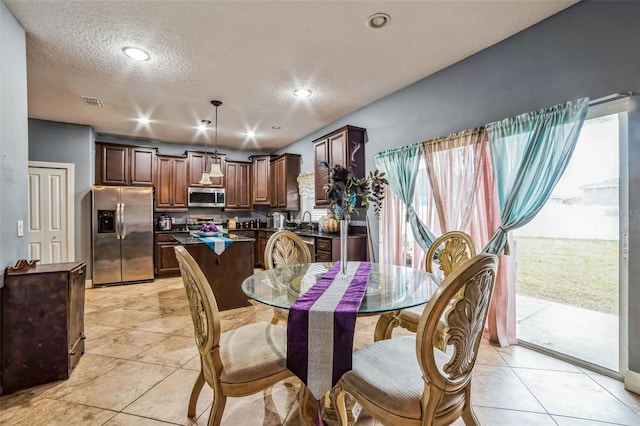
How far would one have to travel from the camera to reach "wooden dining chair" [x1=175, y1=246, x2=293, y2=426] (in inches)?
55.6

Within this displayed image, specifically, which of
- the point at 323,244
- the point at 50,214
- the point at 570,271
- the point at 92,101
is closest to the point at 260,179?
the point at 323,244

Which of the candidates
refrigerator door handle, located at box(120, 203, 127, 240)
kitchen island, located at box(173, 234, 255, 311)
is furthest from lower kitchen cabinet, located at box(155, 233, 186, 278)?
kitchen island, located at box(173, 234, 255, 311)

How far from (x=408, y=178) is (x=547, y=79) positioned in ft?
4.94

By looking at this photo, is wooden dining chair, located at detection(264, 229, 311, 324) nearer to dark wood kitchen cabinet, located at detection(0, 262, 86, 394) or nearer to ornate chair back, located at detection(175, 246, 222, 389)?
ornate chair back, located at detection(175, 246, 222, 389)

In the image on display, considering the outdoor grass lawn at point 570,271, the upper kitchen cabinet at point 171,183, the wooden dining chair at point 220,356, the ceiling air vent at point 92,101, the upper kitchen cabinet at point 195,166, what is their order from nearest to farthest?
the wooden dining chair at point 220,356 < the outdoor grass lawn at point 570,271 < the ceiling air vent at point 92,101 < the upper kitchen cabinet at point 171,183 < the upper kitchen cabinet at point 195,166

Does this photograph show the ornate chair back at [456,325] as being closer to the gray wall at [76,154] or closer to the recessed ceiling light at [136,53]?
the recessed ceiling light at [136,53]

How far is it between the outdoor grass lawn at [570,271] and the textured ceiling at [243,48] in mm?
1864

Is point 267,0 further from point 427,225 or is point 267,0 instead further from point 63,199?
point 63,199

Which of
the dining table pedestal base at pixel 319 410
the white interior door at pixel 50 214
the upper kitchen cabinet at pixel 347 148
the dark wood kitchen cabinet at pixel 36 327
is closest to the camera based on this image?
the dining table pedestal base at pixel 319 410

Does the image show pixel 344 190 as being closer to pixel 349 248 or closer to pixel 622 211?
pixel 622 211

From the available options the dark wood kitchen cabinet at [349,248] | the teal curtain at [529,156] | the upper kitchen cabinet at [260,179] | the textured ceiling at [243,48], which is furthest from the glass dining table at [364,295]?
the upper kitchen cabinet at [260,179]

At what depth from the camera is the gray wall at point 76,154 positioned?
15.3 feet

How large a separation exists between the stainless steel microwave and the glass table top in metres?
4.57

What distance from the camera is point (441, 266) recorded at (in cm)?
243
